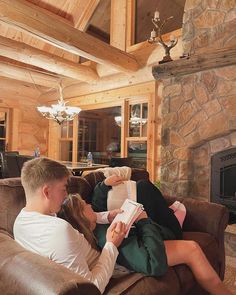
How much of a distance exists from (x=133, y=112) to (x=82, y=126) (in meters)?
1.77

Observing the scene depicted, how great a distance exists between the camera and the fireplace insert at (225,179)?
2990 millimetres

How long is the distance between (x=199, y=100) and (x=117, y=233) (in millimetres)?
2254

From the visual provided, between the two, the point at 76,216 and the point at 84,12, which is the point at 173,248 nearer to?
the point at 76,216

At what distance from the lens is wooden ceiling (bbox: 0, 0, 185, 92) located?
3264 mm

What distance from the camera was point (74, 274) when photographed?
0.95 metres

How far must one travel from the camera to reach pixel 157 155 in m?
4.59

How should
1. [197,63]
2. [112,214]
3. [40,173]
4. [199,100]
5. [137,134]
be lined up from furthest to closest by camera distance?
[137,134]
[199,100]
[197,63]
[112,214]
[40,173]

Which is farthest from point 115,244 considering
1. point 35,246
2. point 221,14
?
point 221,14

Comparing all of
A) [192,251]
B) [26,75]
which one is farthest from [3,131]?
[192,251]

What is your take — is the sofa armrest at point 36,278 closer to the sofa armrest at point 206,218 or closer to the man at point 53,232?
the man at point 53,232

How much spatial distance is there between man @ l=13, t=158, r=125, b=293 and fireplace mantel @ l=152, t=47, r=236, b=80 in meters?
2.28

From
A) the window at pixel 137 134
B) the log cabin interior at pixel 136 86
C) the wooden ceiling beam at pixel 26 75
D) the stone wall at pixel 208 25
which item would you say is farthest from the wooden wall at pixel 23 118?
the stone wall at pixel 208 25

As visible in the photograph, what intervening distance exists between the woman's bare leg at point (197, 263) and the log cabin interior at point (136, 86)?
26 cm

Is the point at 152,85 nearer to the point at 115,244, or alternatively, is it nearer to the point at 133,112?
the point at 133,112
